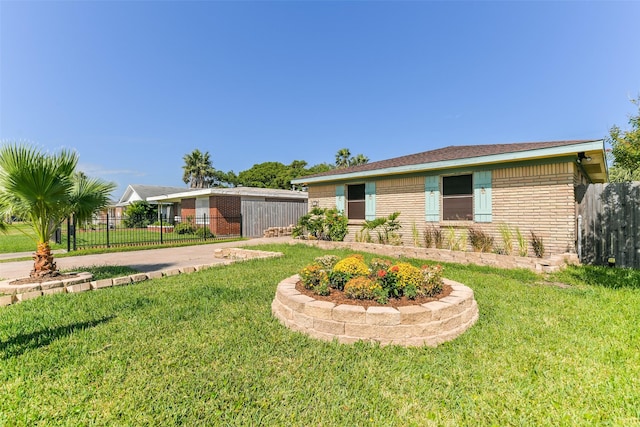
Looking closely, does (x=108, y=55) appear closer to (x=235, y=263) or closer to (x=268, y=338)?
(x=235, y=263)

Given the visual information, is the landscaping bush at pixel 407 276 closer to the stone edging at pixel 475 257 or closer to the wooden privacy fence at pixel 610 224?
the stone edging at pixel 475 257

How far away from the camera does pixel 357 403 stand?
212cm

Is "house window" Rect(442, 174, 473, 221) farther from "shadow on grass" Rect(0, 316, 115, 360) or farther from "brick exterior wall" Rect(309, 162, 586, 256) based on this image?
"shadow on grass" Rect(0, 316, 115, 360)

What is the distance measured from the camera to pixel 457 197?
9.27 m

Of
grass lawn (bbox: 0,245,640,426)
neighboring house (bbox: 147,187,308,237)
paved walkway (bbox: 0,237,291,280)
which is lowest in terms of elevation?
paved walkway (bbox: 0,237,291,280)

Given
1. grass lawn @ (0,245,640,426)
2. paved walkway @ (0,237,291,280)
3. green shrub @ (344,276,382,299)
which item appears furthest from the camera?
paved walkway @ (0,237,291,280)

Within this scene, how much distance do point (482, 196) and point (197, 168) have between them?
4484 cm

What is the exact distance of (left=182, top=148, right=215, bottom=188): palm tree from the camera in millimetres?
45375

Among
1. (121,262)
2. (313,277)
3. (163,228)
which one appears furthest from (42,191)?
(163,228)

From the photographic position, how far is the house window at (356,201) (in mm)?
11844

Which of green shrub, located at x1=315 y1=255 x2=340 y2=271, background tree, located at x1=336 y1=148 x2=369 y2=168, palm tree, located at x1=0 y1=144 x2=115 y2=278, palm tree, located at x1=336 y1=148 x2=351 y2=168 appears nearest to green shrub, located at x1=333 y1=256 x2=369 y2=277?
green shrub, located at x1=315 y1=255 x2=340 y2=271

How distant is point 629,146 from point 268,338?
353 inches

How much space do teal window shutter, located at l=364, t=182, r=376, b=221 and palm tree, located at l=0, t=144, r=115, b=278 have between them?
328 inches

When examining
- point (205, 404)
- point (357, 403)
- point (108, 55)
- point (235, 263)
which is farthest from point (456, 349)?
point (108, 55)
